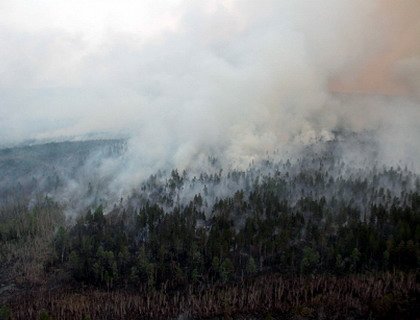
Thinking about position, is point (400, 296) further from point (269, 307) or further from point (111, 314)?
point (111, 314)

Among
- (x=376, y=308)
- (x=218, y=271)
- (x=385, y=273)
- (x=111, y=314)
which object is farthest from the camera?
(x=218, y=271)

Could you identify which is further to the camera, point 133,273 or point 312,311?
point 133,273

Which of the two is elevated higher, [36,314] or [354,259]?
[354,259]

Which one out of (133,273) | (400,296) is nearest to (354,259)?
(400,296)

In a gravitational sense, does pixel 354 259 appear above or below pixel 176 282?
above

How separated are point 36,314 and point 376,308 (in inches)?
4559

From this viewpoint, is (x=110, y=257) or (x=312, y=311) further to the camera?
(x=110, y=257)

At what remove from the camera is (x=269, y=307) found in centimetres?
15762

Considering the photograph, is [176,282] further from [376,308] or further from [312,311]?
[376,308]

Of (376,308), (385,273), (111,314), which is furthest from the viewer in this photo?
(385,273)

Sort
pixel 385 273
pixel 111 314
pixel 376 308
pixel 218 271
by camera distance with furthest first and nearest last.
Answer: pixel 218 271
pixel 385 273
pixel 111 314
pixel 376 308

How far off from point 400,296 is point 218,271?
71.0 meters

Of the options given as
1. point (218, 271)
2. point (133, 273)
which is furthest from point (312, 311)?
point (133, 273)

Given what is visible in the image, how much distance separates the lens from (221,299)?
6614 inches
